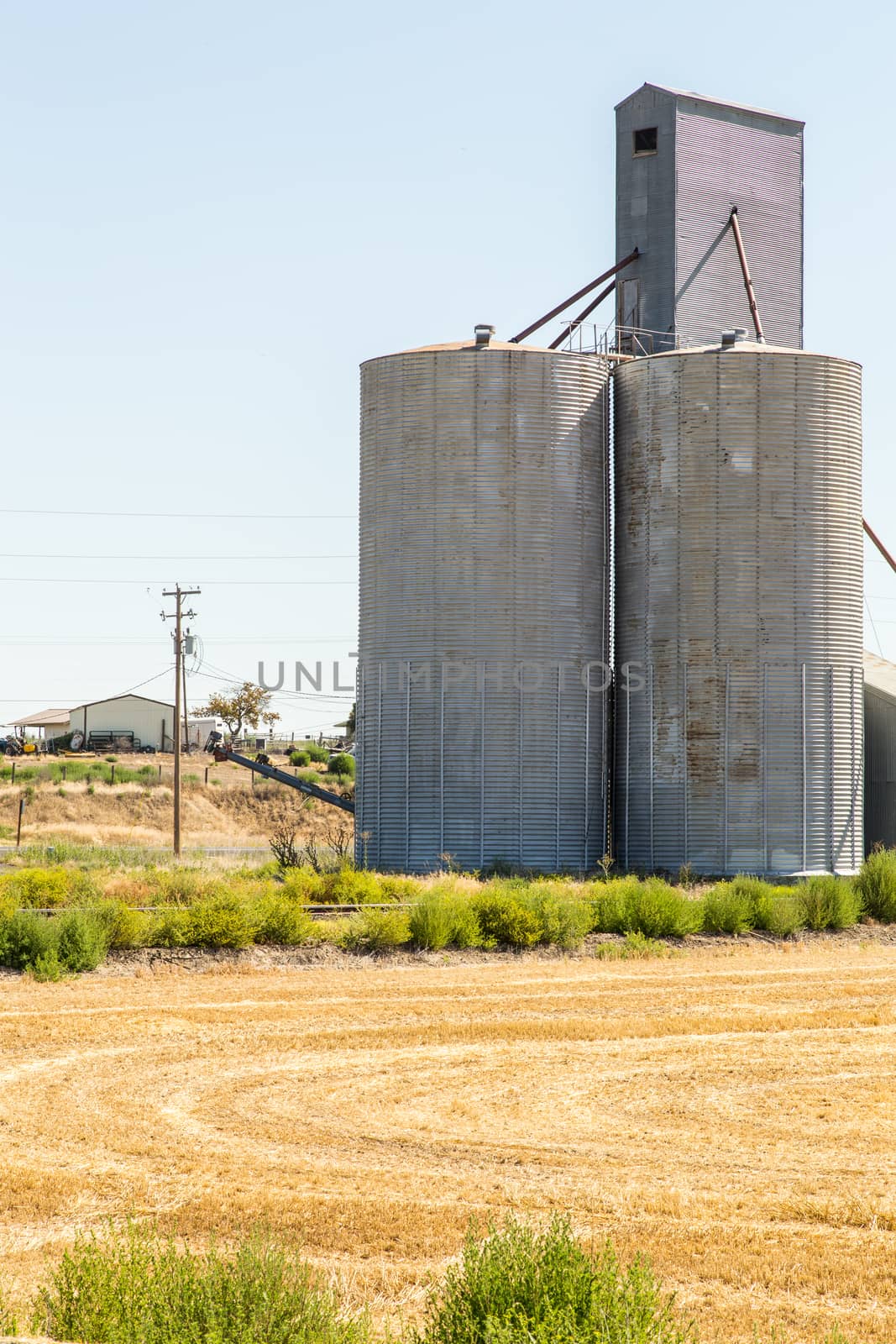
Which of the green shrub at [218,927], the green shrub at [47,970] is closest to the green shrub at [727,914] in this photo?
the green shrub at [218,927]

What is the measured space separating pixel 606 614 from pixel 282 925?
2005cm

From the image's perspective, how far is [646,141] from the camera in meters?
46.5

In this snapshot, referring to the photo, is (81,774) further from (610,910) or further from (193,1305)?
(193,1305)

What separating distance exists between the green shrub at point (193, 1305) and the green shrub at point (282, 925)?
15.4 metres

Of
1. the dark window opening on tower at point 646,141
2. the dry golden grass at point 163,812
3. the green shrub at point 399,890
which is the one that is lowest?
the dry golden grass at point 163,812

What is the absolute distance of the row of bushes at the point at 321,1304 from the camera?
598cm

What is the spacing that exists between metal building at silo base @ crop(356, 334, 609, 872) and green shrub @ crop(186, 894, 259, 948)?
1635 centimetres

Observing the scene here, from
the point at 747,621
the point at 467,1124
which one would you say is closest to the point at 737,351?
the point at 747,621

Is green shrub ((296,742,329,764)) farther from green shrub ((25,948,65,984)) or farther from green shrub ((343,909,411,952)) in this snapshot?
green shrub ((25,948,65,984))

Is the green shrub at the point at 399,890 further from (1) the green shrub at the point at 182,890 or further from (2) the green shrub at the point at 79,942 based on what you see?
(2) the green shrub at the point at 79,942

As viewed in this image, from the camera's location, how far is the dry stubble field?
8555mm

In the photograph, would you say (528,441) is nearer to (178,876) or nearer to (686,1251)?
(178,876)

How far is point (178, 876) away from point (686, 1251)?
17671 mm
